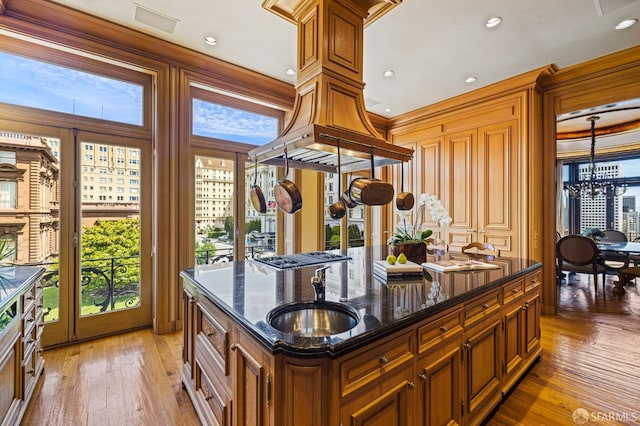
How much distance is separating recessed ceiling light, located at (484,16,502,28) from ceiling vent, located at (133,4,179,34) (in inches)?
115

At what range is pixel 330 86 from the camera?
2.07 metres

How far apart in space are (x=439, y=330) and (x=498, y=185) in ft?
11.5

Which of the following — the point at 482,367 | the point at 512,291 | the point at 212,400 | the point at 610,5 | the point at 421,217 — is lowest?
the point at 212,400

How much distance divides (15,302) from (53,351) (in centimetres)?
146

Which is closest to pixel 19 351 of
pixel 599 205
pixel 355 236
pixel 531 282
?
pixel 531 282

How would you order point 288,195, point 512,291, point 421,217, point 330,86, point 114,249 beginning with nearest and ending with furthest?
point 288,195 → point 330,86 → point 512,291 → point 421,217 → point 114,249

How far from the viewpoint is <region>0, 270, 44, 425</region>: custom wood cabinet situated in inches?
65.3

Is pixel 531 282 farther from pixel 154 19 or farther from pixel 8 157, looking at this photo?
pixel 8 157

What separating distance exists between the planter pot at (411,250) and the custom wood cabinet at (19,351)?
265 cm

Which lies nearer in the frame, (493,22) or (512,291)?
(512,291)

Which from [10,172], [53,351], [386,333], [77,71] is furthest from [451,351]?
[77,71]

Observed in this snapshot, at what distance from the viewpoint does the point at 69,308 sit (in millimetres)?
3020

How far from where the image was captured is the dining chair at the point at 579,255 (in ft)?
15.2

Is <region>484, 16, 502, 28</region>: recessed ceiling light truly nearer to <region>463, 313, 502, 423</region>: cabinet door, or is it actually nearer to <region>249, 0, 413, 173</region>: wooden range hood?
<region>249, 0, 413, 173</region>: wooden range hood
